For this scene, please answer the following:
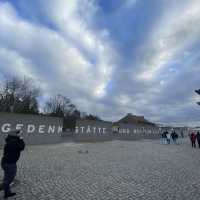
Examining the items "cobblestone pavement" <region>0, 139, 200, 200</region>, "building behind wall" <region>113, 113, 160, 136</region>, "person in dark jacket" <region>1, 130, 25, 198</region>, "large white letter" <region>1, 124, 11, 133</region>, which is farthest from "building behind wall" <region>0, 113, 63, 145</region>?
"building behind wall" <region>113, 113, 160, 136</region>

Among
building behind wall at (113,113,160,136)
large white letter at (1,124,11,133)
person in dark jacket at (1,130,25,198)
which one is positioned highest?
building behind wall at (113,113,160,136)

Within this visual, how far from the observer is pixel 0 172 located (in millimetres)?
7156

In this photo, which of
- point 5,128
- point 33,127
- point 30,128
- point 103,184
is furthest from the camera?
point 33,127

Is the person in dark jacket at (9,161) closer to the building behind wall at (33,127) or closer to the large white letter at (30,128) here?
the building behind wall at (33,127)

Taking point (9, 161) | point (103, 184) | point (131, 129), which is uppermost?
point (131, 129)

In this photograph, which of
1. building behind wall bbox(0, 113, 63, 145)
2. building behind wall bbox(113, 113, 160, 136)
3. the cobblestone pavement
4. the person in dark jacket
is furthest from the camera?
building behind wall bbox(113, 113, 160, 136)

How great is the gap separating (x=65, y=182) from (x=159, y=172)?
→ 4093mm

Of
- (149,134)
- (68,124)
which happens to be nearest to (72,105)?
(68,124)

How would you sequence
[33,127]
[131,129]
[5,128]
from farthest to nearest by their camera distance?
[131,129] < [33,127] < [5,128]

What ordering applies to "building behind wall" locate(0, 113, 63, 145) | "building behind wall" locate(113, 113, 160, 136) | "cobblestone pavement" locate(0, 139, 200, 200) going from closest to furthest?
"cobblestone pavement" locate(0, 139, 200, 200) → "building behind wall" locate(0, 113, 63, 145) → "building behind wall" locate(113, 113, 160, 136)

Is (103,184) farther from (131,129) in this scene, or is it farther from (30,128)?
(131,129)

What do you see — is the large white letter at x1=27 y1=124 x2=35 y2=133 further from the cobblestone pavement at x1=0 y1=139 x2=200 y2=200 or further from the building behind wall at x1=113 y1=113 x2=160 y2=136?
the building behind wall at x1=113 y1=113 x2=160 y2=136

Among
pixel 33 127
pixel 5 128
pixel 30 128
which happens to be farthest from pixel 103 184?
pixel 33 127

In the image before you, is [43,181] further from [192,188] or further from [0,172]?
[192,188]
